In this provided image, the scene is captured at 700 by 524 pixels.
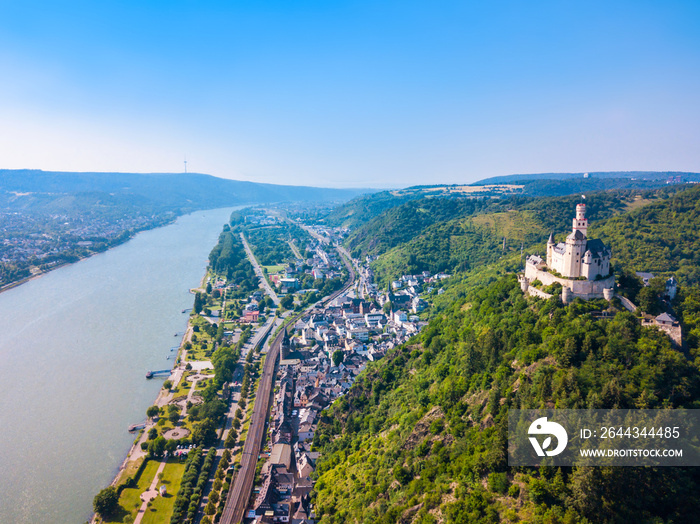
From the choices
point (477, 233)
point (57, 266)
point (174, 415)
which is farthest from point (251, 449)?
point (57, 266)

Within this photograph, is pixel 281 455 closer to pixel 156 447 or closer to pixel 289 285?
pixel 156 447

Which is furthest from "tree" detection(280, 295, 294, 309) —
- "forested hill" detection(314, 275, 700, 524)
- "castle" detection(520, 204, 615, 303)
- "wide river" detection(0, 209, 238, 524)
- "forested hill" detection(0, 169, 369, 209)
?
"forested hill" detection(0, 169, 369, 209)

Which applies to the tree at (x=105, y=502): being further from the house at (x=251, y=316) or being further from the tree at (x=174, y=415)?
the house at (x=251, y=316)

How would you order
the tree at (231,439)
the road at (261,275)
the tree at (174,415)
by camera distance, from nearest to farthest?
the tree at (231,439), the tree at (174,415), the road at (261,275)

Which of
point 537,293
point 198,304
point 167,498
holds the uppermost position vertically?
point 537,293

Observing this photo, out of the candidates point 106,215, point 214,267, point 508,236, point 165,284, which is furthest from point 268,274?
point 106,215

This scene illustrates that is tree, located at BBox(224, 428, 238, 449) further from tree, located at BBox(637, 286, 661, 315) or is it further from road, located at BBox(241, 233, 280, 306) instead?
road, located at BBox(241, 233, 280, 306)

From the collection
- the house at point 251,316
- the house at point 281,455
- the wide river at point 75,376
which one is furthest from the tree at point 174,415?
the house at point 251,316
